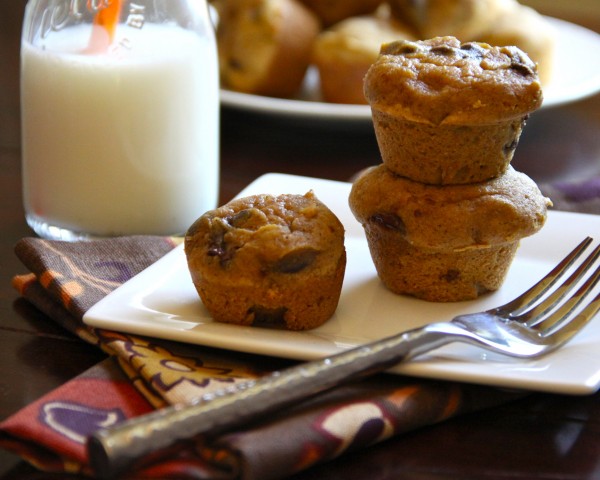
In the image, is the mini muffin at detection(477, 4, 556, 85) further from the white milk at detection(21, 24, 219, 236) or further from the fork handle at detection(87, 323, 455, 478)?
the fork handle at detection(87, 323, 455, 478)

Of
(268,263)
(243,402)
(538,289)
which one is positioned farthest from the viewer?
(538,289)

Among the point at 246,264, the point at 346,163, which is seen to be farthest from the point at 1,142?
the point at 246,264

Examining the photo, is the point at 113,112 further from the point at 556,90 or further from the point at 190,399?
the point at 556,90

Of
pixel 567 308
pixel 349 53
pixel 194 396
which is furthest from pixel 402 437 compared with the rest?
pixel 349 53

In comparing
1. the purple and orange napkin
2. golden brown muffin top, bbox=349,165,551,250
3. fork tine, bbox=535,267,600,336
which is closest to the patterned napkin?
the purple and orange napkin

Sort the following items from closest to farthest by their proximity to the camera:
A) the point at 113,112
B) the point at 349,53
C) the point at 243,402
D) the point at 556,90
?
the point at 243,402 < the point at 113,112 < the point at 349,53 < the point at 556,90

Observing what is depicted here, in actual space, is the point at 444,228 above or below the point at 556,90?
above

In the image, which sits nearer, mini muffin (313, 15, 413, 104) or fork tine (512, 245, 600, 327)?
fork tine (512, 245, 600, 327)

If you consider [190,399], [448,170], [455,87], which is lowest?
[190,399]
